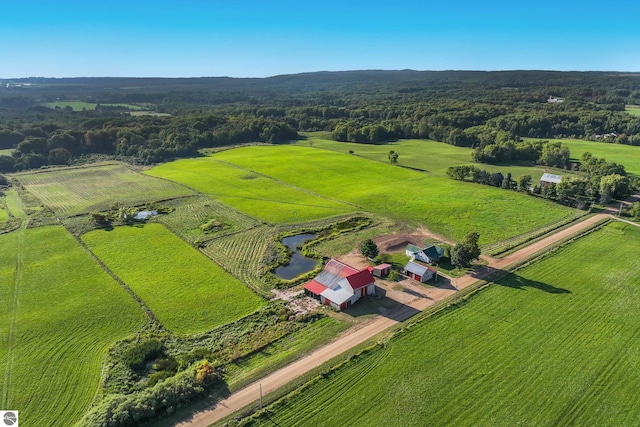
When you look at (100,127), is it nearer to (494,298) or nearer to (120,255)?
(120,255)

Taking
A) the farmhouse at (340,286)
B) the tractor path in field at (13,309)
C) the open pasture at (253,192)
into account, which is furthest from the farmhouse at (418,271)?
the tractor path in field at (13,309)

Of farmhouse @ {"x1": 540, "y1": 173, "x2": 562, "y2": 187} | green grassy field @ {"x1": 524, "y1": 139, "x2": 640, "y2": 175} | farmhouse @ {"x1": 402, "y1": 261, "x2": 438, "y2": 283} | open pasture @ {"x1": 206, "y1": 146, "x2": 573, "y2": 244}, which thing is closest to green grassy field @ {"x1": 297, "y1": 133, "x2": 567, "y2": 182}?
farmhouse @ {"x1": 540, "y1": 173, "x2": 562, "y2": 187}

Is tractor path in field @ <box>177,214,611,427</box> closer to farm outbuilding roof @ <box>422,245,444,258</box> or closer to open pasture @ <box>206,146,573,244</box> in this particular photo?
farm outbuilding roof @ <box>422,245,444,258</box>

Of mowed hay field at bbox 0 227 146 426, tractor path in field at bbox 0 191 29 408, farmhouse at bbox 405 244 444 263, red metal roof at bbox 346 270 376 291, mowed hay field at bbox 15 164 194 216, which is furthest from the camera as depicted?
mowed hay field at bbox 15 164 194 216

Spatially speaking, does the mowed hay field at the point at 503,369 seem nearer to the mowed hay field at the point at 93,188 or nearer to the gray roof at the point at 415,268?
the gray roof at the point at 415,268

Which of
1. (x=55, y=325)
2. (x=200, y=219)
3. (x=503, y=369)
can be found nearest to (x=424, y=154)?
(x=200, y=219)

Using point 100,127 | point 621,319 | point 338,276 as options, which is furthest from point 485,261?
point 100,127
